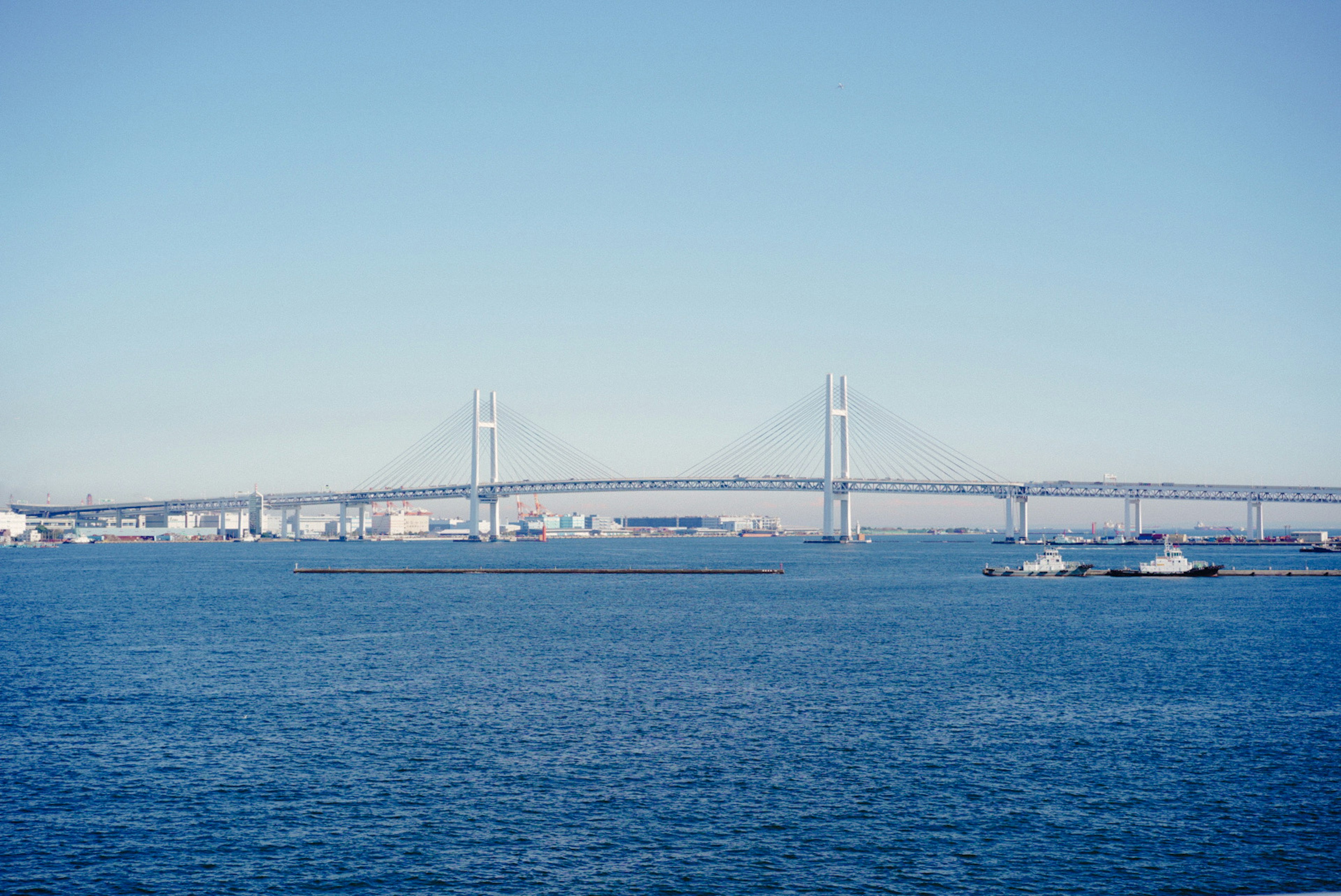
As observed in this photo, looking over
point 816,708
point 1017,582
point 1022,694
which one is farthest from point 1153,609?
point 816,708

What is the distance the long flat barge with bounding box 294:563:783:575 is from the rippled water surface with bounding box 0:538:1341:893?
4303 cm

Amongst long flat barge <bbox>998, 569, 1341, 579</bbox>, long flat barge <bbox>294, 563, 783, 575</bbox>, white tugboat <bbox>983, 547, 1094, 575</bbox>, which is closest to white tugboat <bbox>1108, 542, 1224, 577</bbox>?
long flat barge <bbox>998, 569, 1341, 579</bbox>

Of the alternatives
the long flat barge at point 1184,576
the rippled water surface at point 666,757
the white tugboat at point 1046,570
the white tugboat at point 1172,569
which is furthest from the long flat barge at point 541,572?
the rippled water surface at point 666,757

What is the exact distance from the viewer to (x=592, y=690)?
105ft

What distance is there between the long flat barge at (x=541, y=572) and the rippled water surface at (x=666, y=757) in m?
43.0

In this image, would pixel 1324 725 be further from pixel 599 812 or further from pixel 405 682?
pixel 405 682

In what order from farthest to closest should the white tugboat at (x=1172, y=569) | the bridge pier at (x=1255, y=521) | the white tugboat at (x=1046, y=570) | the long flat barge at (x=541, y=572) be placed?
1. the bridge pier at (x=1255, y=521)
2. the white tugboat at (x=1046, y=570)
3. the long flat barge at (x=541, y=572)
4. the white tugboat at (x=1172, y=569)

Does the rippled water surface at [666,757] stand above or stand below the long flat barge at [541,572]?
above

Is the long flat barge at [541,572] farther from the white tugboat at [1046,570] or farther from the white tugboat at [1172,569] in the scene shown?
the white tugboat at [1172,569]

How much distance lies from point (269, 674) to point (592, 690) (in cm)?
1142

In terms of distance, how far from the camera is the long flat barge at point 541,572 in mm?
95062

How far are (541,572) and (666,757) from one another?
72.7 m

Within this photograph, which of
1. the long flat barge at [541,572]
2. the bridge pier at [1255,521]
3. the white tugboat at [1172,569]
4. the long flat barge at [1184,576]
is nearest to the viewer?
the white tugboat at [1172,569]

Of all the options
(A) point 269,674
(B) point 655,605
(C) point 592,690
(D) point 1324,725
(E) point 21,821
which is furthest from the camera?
(B) point 655,605
